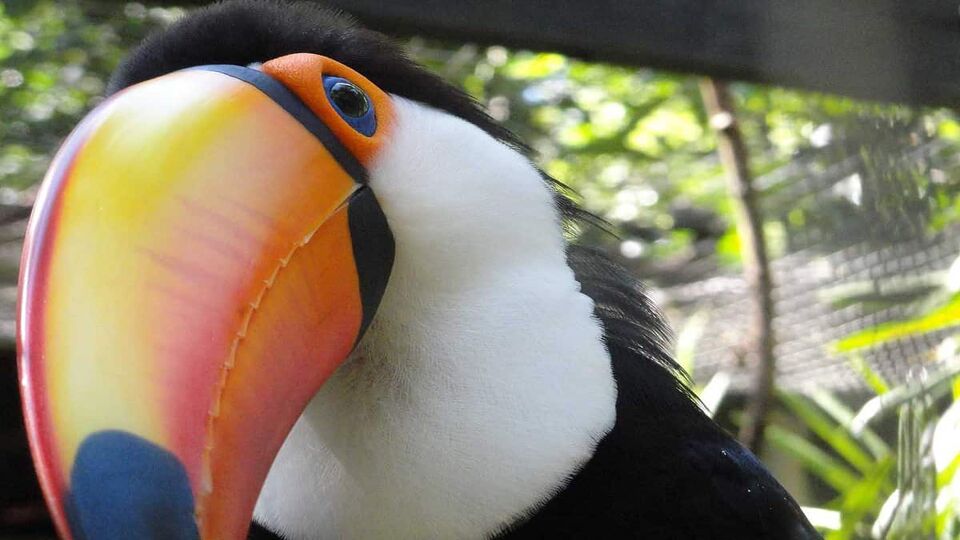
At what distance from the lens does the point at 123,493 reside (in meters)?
0.79

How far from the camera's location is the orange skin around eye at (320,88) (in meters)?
1.08

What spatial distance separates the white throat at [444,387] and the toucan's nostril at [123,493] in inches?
15.6

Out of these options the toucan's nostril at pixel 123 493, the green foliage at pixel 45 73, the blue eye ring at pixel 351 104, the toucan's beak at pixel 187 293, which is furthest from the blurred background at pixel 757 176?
the toucan's nostril at pixel 123 493

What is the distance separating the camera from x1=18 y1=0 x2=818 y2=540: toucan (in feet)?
2.72

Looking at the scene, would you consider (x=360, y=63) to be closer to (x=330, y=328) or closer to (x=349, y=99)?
(x=349, y=99)

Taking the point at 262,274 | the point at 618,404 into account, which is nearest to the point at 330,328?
the point at 262,274

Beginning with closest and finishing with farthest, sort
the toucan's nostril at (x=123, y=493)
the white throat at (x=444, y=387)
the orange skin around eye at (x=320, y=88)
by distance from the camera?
1. the toucan's nostril at (x=123, y=493)
2. the orange skin around eye at (x=320, y=88)
3. the white throat at (x=444, y=387)

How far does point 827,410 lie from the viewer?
10.6ft

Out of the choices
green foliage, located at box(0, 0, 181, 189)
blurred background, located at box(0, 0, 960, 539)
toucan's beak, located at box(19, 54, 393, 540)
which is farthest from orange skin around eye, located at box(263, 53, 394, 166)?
green foliage, located at box(0, 0, 181, 189)

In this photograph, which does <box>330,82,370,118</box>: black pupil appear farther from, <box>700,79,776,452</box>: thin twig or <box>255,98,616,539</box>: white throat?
<box>700,79,776,452</box>: thin twig

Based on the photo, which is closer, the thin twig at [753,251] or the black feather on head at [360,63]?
the black feather on head at [360,63]

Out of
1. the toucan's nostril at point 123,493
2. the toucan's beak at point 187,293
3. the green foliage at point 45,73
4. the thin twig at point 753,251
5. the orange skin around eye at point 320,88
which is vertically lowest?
the green foliage at point 45,73

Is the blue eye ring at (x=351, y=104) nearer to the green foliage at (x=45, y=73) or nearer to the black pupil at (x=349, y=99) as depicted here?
the black pupil at (x=349, y=99)

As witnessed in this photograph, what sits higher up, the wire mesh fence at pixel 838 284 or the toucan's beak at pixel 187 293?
the wire mesh fence at pixel 838 284
